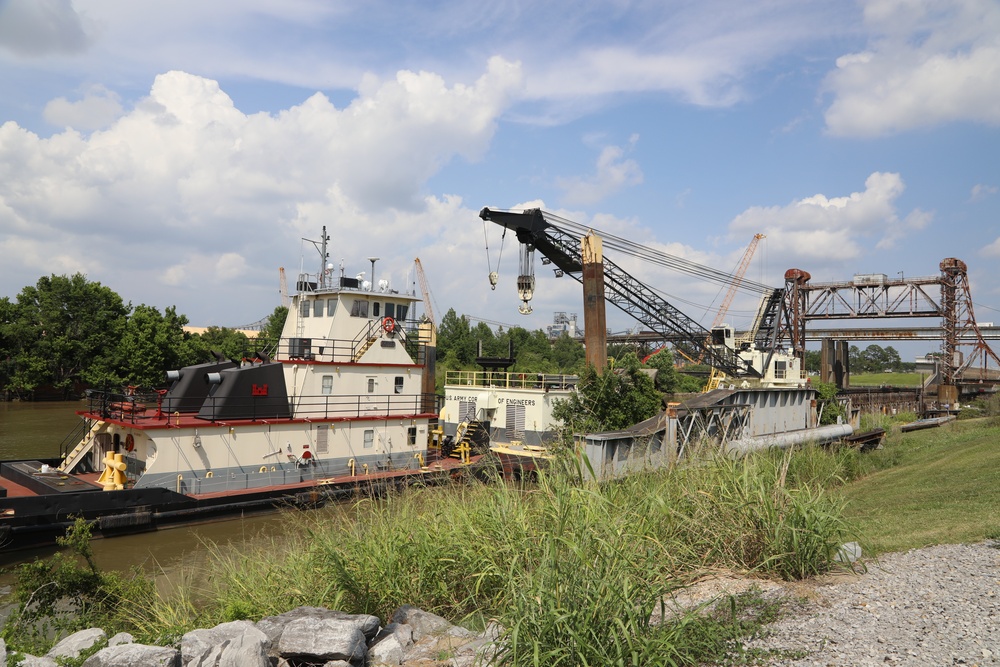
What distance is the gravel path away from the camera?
4.87 metres

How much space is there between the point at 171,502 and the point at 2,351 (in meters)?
42.6

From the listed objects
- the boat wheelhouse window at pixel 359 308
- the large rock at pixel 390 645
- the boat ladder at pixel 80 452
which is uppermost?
the boat wheelhouse window at pixel 359 308

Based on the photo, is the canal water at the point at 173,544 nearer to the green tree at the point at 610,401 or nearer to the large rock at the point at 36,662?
the large rock at the point at 36,662

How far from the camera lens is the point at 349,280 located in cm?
2167

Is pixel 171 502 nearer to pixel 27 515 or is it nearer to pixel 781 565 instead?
pixel 27 515

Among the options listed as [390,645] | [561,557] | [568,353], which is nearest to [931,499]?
[561,557]

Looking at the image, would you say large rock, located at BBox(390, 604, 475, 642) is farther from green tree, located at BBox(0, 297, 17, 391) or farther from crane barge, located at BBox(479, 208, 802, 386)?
green tree, located at BBox(0, 297, 17, 391)

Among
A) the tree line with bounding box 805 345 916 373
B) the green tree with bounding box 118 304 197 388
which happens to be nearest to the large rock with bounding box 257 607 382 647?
the green tree with bounding box 118 304 197 388

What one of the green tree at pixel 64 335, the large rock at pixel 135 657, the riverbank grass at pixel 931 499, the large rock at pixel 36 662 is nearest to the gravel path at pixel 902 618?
the riverbank grass at pixel 931 499

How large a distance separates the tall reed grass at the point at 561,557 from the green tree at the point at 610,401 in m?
11.4

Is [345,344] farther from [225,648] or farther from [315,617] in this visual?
[225,648]

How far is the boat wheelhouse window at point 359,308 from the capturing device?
21344 millimetres

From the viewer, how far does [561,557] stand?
5730 mm

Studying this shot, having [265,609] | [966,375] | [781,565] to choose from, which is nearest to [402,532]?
[265,609]
